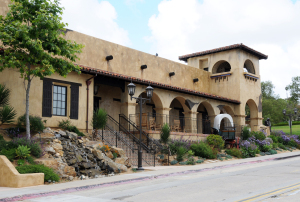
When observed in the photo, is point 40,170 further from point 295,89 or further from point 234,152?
point 295,89

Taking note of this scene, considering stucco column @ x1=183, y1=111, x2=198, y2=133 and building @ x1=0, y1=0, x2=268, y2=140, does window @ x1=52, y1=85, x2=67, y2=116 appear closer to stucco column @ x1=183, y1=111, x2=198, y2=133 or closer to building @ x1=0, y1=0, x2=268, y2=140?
building @ x1=0, y1=0, x2=268, y2=140

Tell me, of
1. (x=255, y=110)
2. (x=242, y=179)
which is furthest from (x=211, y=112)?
(x=242, y=179)

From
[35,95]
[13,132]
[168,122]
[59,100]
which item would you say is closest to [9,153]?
[13,132]

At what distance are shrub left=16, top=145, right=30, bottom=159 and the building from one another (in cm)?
367

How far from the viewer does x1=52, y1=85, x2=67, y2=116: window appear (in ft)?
54.5

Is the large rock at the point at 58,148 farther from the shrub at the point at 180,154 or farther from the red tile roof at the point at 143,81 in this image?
the shrub at the point at 180,154

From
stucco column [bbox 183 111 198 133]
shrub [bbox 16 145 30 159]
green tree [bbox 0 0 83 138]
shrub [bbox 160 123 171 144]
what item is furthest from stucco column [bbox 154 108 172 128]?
shrub [bbox 16 145 30 159]

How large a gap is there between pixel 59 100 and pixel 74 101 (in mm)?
783

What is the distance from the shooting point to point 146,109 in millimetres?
24484

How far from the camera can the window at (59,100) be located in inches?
654

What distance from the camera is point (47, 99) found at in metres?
16.0

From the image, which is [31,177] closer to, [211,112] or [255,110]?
[211,112]

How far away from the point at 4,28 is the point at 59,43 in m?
2.12

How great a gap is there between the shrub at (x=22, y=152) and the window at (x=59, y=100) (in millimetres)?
4871
